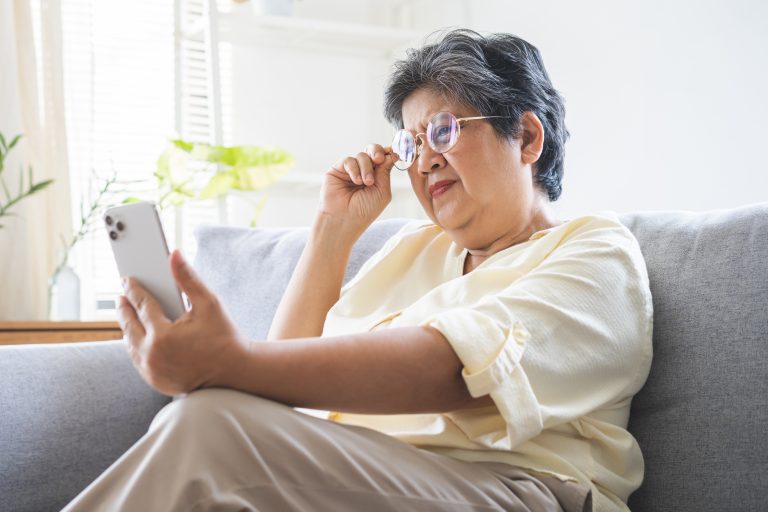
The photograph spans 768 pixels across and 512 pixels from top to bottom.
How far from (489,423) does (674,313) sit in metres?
0.35

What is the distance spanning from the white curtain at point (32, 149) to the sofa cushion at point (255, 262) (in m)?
1.21

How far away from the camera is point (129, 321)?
0.92 metres

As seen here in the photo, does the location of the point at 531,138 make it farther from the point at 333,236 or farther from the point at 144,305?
the point at 144,305

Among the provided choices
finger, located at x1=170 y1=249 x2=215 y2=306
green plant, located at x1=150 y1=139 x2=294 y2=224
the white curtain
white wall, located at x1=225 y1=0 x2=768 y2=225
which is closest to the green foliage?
green plant, located at x1=150 y1=139 x2=294 y2=224

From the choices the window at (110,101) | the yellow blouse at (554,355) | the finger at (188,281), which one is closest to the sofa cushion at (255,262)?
the yellow blouse at (554,355)

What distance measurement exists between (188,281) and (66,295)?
210 centimetres

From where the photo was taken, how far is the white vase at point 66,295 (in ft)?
9.21

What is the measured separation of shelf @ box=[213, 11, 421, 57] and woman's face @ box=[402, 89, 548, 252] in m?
1.93

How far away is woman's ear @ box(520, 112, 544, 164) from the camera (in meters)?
1.41

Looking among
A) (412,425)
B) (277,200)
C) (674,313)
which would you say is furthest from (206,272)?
(277,200)

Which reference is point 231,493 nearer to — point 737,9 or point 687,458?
point 687,458

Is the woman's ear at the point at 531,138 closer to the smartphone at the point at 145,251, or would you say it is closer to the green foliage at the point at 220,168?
the smartphone at the point at 145,251

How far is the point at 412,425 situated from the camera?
3.84ft

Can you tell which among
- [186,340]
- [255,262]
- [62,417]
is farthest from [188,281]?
[255,262]
